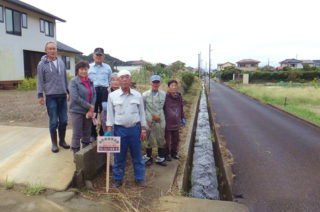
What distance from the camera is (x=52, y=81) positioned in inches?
150

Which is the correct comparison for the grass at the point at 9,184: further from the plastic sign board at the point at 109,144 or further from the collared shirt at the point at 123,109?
the collared shirt at the point at 123,109

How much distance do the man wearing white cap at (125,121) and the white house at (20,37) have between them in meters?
15.6

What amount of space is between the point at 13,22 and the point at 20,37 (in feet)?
3.66

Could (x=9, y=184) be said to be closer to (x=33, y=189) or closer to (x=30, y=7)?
(x=33, y=189)

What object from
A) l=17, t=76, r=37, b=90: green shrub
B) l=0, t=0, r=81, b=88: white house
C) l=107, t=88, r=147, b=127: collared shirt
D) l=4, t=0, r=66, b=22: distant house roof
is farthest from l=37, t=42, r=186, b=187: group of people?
l=4, t=0, r=66, b=22: distant house roof

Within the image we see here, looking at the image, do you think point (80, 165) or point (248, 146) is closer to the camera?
point (80, 165)

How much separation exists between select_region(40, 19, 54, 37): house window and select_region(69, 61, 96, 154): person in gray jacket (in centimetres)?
1913

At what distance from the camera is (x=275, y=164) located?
17.4 ft

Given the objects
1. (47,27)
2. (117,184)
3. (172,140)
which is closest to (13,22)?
(47,27)

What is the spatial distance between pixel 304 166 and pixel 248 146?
167cm

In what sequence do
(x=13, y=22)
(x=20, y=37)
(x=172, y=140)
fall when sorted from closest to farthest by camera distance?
1. (x=172, y=140)
2. (x=13, y=22)
3. (x=20, y=37)

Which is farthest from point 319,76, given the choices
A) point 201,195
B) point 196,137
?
point 201,195

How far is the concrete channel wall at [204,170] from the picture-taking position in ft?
16.4

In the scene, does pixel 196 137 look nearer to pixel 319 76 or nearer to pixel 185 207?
pixel 185 207
